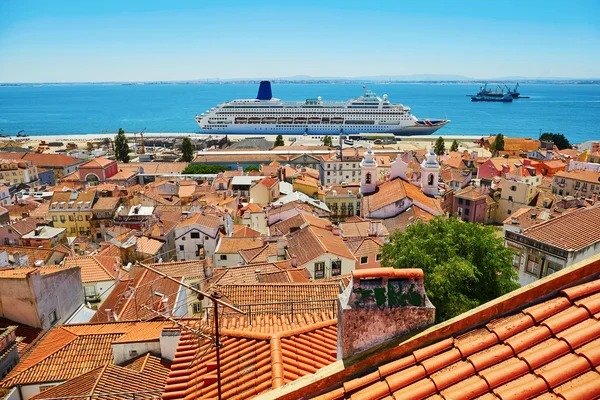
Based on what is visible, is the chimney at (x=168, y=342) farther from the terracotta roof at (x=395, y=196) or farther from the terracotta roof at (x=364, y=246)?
the terracotta roof at (x=395, y=196)

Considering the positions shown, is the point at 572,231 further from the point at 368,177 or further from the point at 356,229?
A: the point at 368,177

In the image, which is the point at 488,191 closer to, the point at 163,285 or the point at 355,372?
the point at 163,285

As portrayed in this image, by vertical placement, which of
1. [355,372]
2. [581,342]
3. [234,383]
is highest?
[581,342]

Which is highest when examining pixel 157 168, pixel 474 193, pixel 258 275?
pixel 258 275

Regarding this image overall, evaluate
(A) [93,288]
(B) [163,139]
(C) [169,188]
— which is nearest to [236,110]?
(B) [163,139]

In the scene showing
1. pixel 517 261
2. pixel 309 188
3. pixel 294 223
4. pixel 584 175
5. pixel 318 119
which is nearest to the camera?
pixel 517 261

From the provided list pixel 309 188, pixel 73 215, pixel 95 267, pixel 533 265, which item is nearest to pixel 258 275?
pixel 95 267
